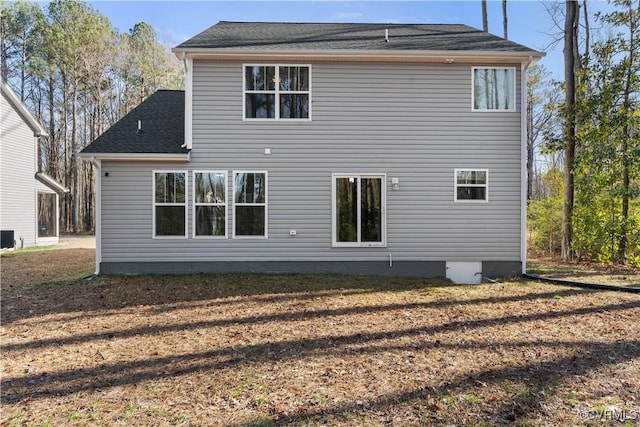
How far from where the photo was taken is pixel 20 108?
602 inches

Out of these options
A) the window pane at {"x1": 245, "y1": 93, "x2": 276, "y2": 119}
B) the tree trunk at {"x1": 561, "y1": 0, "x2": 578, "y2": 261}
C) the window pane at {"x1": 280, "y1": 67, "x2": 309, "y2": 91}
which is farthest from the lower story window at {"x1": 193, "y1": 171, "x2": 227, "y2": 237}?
the tree trunk at {"x1": 561, "y1": 0, "x2": 578, "y2": 261}

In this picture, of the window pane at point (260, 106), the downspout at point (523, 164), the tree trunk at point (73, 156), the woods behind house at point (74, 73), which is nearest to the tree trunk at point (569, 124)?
the downspout at point (523, 164)

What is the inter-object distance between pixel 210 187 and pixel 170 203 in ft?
3.16

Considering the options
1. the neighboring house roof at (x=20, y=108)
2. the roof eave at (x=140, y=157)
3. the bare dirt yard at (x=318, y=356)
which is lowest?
the bare dirt yard at (x=318, y=356)

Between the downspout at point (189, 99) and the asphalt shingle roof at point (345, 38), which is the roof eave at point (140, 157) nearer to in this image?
the downspout at point (189, 99)

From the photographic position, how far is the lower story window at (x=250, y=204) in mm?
8625

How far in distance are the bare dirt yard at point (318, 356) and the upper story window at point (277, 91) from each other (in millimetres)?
4051

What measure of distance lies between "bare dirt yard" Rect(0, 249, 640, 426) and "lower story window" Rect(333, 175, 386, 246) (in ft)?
5.50

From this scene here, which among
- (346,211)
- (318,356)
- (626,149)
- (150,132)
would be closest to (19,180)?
(150,132)

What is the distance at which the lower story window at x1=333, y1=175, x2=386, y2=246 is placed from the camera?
8.70m

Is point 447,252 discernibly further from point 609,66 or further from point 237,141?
point 609,66

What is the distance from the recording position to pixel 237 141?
28.2 feet

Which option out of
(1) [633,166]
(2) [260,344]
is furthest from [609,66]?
(2) [260,344]

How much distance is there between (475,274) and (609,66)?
702 cm
